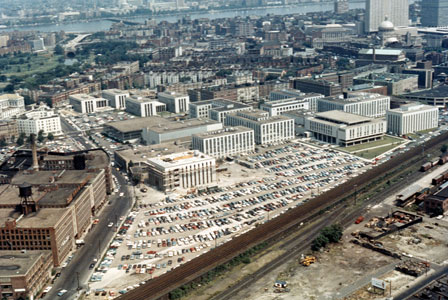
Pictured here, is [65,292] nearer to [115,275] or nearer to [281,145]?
→ [115,275]

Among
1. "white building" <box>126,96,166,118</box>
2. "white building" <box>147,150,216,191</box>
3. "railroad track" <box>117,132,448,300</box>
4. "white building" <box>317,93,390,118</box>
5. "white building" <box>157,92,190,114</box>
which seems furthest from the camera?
"white building" <box>157,92,190,114</box>

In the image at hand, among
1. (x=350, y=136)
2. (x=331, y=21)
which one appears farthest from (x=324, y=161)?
(x=331, y=21)

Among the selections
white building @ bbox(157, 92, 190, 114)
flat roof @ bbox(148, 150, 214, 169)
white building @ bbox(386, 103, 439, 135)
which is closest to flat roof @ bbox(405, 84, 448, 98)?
white building @ bbox(386, 103, 439, 135)

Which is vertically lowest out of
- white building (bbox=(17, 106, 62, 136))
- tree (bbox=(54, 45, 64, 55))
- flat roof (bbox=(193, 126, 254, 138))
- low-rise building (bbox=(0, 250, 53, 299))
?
low-rise building (bbox=(0, 250, 53, 299))

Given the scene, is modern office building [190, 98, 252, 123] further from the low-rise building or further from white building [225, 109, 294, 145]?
the low-rise building

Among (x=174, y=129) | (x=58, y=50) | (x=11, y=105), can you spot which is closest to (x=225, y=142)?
(x=174, y=129)

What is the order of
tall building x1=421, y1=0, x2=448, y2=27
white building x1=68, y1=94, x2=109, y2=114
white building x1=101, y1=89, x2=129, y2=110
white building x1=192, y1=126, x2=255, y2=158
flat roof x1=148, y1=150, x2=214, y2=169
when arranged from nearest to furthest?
1. flat roof x1=148, y1=150, x2=214, y2=169
2. white building x1=192, y1=126, x2=255, y2=158
3. white building x1=68, y1=94, x2=109, y2=114
4. white building x1=101, y1=89, x2=129, y2=110
5. tall building x1=421, y1=0, x2=448, y2=27

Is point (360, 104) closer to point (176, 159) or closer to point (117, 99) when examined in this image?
point (176, 159)

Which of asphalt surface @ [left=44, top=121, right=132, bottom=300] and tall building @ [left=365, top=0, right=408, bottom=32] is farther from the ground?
tall building @ [left=365, top=0, right=408, bottom=32]
